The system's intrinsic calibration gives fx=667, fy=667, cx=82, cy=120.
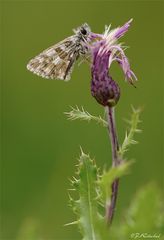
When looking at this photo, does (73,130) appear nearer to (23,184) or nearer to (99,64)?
(23,184)

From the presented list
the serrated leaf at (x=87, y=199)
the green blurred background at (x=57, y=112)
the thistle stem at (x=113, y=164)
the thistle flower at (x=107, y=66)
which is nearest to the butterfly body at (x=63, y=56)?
the thistle flower at (x=107, y=66)

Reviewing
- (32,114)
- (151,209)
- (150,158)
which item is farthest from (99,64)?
(32,114)

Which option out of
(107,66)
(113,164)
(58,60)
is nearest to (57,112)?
(58,60)

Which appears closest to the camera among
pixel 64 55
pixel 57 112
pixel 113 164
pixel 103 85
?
pixel 113 164

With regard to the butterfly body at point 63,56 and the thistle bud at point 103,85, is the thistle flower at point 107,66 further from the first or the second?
the butterfly body at point 63,56

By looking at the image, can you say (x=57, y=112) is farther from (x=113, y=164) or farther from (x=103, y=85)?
(x=113, y=164)
